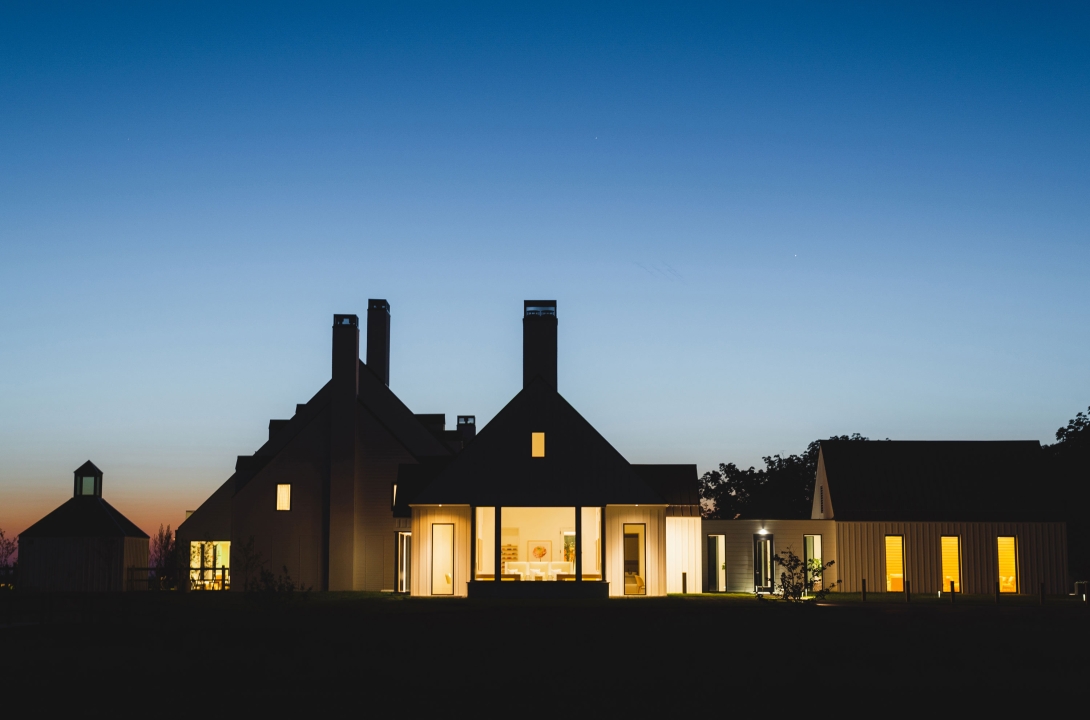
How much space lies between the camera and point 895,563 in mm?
38938

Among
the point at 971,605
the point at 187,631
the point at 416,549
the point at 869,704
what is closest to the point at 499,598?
the point at 416,549

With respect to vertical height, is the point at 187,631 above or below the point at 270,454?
below

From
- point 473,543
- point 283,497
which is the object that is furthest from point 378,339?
point 473,543

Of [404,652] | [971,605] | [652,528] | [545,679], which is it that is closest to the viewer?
[545,679]

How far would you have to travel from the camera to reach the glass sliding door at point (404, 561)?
130ft

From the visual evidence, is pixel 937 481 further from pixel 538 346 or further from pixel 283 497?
pixel 283 497

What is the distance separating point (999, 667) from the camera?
1719cm

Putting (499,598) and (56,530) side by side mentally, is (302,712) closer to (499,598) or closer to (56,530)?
(499,598)

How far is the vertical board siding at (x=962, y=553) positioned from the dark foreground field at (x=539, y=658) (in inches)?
358

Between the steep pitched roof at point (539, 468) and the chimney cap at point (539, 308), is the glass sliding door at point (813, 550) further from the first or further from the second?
the chimney cap at point (539, 308)

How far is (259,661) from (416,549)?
16.4 meters

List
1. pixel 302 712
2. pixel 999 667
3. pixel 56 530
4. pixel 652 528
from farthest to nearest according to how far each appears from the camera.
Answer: pixel 56 530
pixel 652 528
pixel 999 667
pixel 302 712

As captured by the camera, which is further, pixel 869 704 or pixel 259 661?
pixel 259 661

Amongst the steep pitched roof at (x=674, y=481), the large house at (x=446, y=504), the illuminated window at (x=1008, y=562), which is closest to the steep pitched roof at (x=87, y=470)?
the large house at (x=446, y=504)
